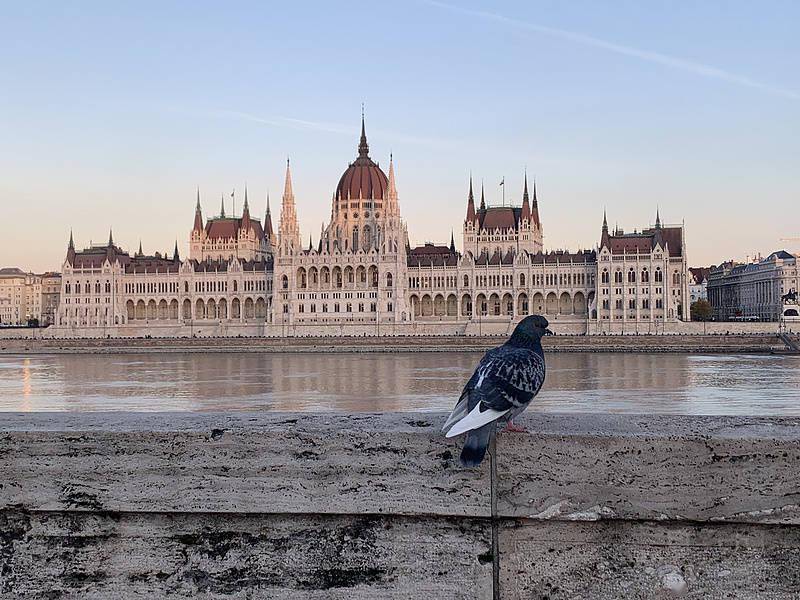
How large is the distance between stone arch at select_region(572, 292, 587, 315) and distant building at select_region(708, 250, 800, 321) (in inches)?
758

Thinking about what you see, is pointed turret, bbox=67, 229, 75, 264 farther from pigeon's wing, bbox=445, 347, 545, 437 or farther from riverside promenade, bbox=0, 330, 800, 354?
pigeon's wing, bbox=445, 347, 545, 437

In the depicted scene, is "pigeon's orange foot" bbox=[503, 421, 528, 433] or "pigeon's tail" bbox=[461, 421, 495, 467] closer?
"pigeon's tail" bbox=[461, 421, 495, 467]

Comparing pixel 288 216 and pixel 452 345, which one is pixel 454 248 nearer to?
pixel 288 216

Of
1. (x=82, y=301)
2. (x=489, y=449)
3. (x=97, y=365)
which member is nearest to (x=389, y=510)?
(x=489, y=449)

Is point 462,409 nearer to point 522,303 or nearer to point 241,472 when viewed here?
point 241,472

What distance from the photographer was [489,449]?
2.53 meters

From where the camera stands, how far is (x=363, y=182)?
98875 millimetres

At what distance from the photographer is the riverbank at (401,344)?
69250 mm

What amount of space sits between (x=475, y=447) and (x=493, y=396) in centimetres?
22

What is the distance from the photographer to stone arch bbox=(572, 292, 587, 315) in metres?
88.9

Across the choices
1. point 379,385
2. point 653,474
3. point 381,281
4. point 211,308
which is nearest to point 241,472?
point 653,474

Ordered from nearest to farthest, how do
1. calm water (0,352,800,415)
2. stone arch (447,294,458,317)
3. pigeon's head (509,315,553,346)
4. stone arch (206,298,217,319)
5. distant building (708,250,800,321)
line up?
pigeon's head (509,315,553,346) → calm water (0,352,800,415) → stone arch (447,294,458,317) → stone arch (206,298,217,319) → distant building (708,250,800,321)

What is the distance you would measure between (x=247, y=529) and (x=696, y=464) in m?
1.24

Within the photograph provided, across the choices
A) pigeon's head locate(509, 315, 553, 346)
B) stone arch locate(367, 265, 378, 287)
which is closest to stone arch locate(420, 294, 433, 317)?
stone arch locate(367, 265, 378, 287)
